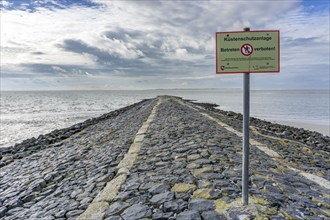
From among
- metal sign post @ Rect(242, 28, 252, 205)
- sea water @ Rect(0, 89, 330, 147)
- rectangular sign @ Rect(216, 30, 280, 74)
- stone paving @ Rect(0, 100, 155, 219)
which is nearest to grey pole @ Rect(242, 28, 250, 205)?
metal sign post @ Rect(242, 28, 252, 205)

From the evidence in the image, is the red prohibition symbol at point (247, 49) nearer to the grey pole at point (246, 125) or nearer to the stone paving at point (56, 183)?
the grey pole at point (246, 125)

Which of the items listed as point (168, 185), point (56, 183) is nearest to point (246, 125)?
point (168, 185)

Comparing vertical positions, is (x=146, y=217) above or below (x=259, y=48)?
below

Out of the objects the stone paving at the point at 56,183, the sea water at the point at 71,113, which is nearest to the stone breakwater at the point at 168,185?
the stone paving at the point at 56,183

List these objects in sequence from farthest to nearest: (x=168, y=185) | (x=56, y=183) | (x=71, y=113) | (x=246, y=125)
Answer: (x=71, y=113) < (x=56, y=183) < (x=168, y=185) < (x=246, y=125)

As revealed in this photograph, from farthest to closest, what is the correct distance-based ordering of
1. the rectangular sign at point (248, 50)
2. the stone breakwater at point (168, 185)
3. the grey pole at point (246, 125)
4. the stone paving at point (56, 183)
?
1. the stone paving at point (56, 183)
2. the stone breakwater at point (168, 185)
3. the grey pole at point (246, 125)
4. the rectangular sign at point (248, 50)

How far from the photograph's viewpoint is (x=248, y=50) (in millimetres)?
3455

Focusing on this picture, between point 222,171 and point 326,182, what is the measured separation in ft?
8.71

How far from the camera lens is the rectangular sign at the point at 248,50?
343cm

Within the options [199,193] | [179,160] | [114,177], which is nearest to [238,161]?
[179,160]

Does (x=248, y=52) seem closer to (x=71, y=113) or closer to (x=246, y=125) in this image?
(x=246, y=125)

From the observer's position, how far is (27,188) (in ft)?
19.5

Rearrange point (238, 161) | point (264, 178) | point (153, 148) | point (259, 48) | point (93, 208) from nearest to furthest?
point (259, 48) → point (93, 208) → point (264, 178) → point (238, 161) → point (153, 148)

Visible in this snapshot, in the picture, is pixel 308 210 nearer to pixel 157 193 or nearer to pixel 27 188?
pixel 157 193
